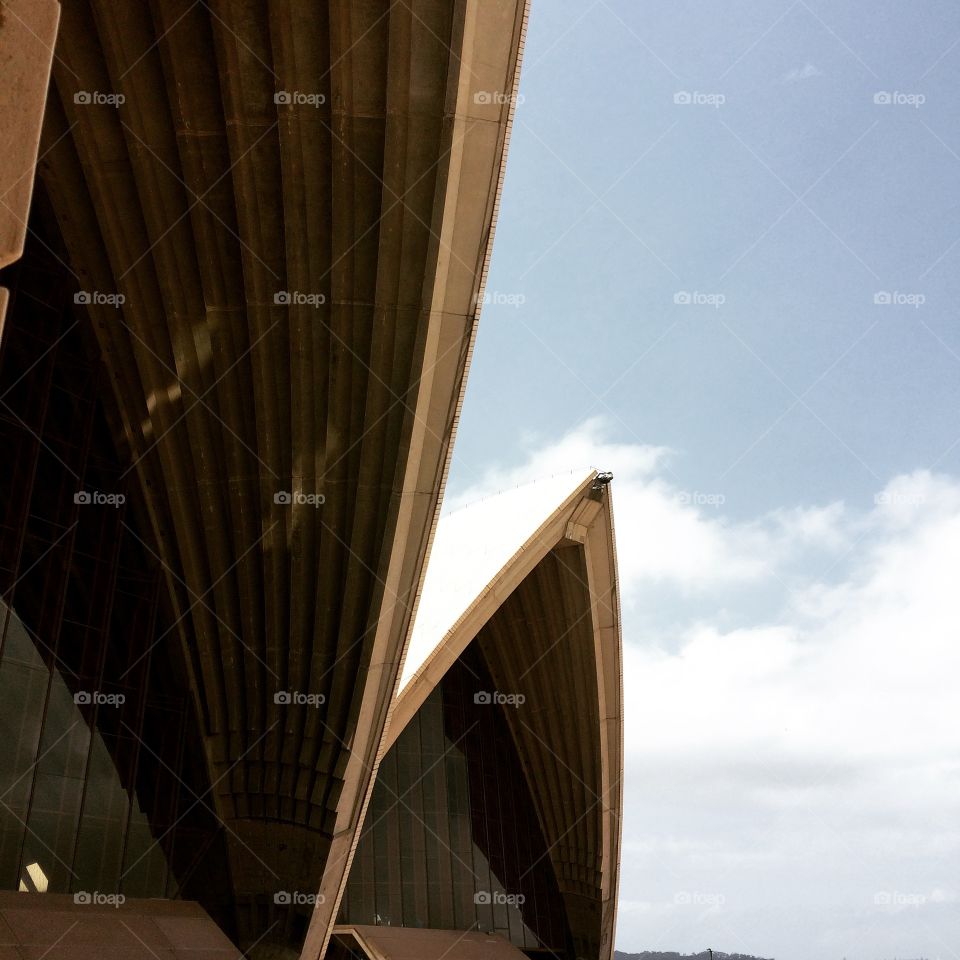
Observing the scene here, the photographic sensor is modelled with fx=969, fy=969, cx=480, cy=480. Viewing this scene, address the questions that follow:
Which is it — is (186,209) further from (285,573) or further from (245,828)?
(245,828)

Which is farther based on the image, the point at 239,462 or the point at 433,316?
the point at 239,462

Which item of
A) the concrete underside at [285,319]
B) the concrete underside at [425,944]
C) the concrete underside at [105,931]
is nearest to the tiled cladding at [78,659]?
the concrete underside at [105,931]

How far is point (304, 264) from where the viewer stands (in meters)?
14.9

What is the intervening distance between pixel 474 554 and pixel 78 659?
410 inches

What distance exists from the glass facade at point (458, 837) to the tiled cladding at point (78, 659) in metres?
6.78

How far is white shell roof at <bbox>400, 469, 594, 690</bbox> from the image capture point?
70.5ft

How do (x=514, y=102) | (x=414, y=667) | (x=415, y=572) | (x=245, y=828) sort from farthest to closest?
(x=414, y=667) → (x=245, y=828) → (x=415, y=572) → (x=514, y=102)

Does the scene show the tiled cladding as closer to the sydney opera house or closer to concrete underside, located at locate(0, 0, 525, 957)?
the sydney opera house

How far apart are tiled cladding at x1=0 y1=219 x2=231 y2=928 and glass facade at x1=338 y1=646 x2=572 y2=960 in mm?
6779

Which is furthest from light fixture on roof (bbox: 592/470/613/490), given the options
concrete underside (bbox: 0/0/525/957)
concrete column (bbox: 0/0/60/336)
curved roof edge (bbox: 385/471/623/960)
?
concrete column (bbox: 0/0/60/336)

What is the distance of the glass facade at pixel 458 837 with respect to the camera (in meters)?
23.7

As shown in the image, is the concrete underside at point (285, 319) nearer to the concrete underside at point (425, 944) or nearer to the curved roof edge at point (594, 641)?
the curved roof edge at point (594, 641)

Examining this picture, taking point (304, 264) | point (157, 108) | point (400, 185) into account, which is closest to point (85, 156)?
point (157, 108)

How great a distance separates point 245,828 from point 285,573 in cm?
463
